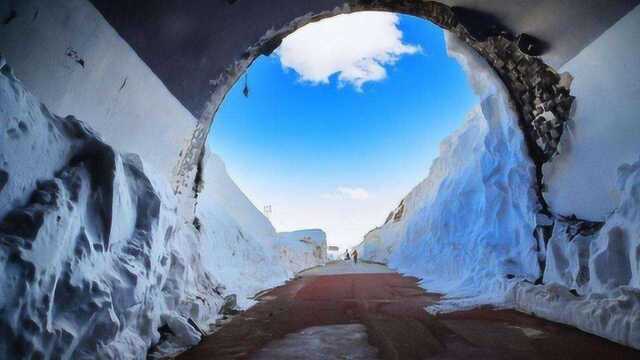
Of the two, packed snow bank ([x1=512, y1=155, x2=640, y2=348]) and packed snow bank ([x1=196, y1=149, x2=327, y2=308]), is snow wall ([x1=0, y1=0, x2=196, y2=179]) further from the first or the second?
packed snow bank ([x1=512, y1=155, x2=640, y2=348])

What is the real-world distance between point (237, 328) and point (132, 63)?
3.64m

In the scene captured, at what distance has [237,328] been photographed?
4.76m

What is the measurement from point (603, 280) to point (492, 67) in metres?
4.58

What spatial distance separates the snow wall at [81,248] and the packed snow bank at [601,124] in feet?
19.2

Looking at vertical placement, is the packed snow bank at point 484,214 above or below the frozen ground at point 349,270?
above

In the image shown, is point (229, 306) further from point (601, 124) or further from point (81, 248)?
point (601, 124)

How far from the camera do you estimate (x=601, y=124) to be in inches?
203

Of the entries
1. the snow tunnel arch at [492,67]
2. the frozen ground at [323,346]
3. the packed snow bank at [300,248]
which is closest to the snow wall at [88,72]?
the snow tunnel arch at [492,67]

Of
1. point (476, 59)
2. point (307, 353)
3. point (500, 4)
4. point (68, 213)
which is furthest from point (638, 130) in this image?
point (68, 213)

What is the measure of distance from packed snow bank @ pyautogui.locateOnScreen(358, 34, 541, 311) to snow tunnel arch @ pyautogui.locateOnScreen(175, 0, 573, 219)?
0.92ft

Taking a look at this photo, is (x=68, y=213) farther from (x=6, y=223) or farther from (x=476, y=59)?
(x=476, y=59)

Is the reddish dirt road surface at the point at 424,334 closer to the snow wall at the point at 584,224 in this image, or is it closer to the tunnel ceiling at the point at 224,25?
the snow wall at the point at 584,224

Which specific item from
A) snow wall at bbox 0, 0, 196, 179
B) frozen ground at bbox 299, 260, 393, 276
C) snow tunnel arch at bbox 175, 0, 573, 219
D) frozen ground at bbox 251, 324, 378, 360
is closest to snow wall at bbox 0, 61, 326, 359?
snow wall at bbox 0, 0, 196, 179

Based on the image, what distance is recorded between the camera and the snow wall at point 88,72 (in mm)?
2893
